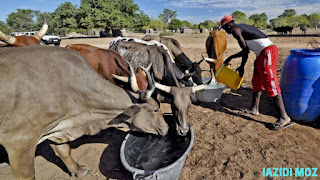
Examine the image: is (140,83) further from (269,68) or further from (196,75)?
(269,68)

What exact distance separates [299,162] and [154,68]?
140 inches

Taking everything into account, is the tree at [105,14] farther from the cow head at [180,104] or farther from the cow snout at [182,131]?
the cow snout at [182,131]

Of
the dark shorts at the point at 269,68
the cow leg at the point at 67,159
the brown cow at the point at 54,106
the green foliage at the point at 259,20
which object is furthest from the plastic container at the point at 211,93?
the green foliage at the point at 259,20

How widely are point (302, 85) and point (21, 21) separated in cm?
7501

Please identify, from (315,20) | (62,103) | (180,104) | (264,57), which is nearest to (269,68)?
(264,57)

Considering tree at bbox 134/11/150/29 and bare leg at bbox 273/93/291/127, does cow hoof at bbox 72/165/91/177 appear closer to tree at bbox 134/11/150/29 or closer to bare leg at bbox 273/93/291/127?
bare leg at bbox 273/93/291/127

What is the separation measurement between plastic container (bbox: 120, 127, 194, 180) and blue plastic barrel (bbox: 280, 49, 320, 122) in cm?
258

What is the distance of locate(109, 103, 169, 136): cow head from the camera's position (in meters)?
3.14

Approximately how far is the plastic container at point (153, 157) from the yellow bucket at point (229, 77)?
196cm

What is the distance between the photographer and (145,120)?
3.19m

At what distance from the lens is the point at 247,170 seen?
3.20 m

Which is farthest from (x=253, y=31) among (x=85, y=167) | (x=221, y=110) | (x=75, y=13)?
(x=75, y=13)

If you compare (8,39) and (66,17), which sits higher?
(66,17)

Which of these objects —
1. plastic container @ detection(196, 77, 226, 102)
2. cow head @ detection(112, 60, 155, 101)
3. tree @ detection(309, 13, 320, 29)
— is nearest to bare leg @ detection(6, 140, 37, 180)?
cow head @ detection(112, 60, 155, 101)
